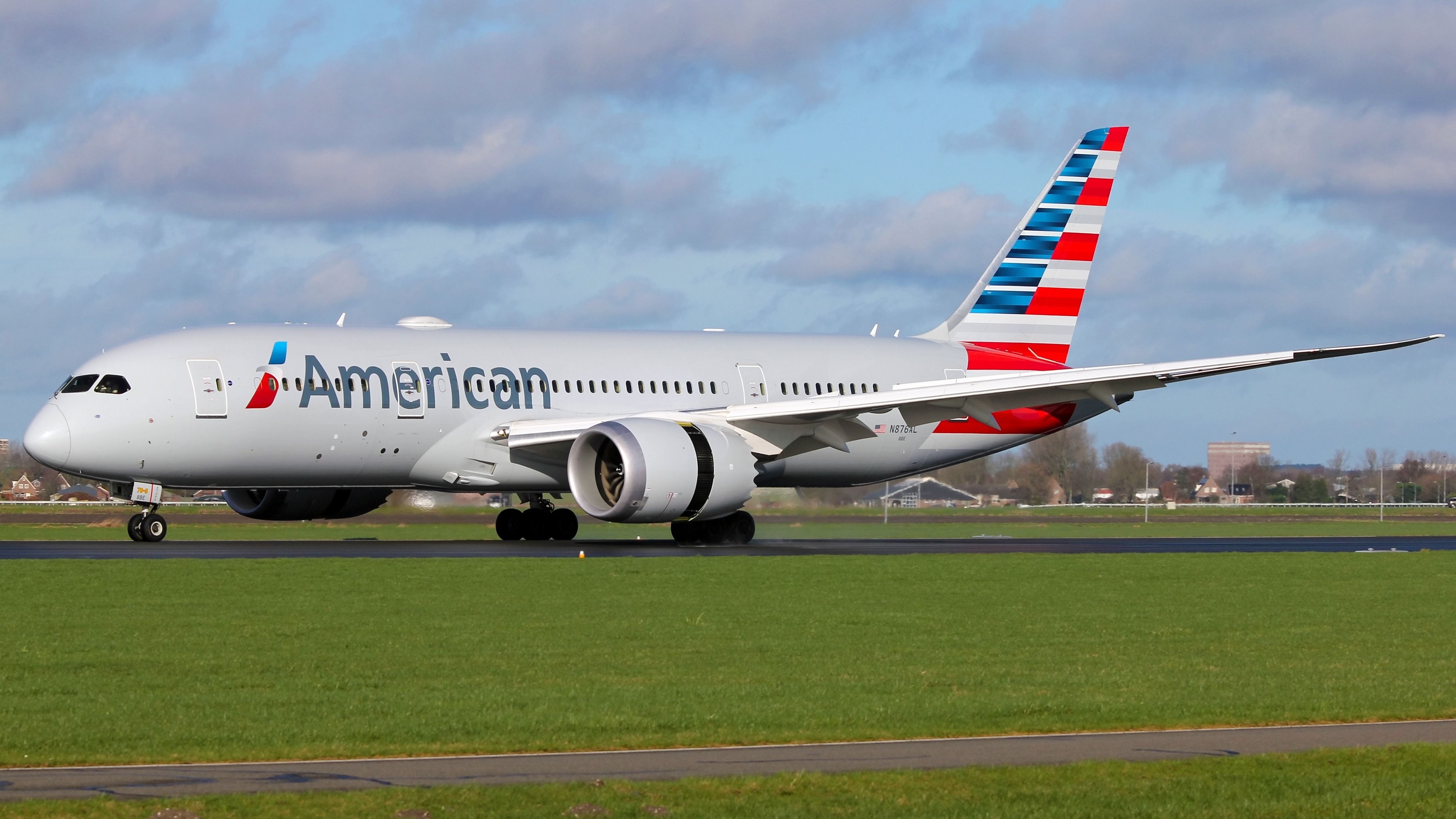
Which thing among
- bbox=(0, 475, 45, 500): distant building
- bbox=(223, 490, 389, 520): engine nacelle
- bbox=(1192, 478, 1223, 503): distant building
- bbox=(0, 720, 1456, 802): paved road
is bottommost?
bbox=(0, 720, 1456, 802): paved road

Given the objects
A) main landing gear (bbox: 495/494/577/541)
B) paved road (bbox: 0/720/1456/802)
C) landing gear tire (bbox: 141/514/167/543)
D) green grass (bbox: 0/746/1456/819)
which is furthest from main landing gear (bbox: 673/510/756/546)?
green grass (bbox: 0/746/1456/819)

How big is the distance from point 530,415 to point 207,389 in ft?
21.6

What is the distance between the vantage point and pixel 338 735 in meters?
11.1

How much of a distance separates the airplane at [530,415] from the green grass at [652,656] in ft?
21.9

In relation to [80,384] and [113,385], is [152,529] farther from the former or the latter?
[80,384]

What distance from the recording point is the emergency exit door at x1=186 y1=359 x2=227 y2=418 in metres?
32.5

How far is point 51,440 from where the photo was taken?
104 feet

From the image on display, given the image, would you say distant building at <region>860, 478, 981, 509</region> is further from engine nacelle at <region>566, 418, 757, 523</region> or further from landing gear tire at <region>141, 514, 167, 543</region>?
landing gear tire at <region>141, 514, 167, 543</region>

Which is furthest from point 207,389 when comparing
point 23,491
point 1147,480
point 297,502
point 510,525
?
point 1147,480

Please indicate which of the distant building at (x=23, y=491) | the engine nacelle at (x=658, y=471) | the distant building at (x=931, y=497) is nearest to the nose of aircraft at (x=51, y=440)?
the engine nacelle at (x=658, y=471)

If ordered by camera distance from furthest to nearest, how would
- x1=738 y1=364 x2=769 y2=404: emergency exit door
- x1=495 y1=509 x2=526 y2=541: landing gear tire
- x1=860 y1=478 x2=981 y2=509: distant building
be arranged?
1. x1=860 y1=478 x2=981 y2=509: distant building
2. x1=738 y1=364 x2=769 y2=404: emergency exit door
3. x1=495 y1=509 x2=526 y2=541: landing gear tire

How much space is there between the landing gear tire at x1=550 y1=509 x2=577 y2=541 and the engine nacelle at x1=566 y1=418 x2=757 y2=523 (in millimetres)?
4442

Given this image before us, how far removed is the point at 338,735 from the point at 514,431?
24.1m

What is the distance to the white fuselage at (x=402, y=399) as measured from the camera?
106 ft
